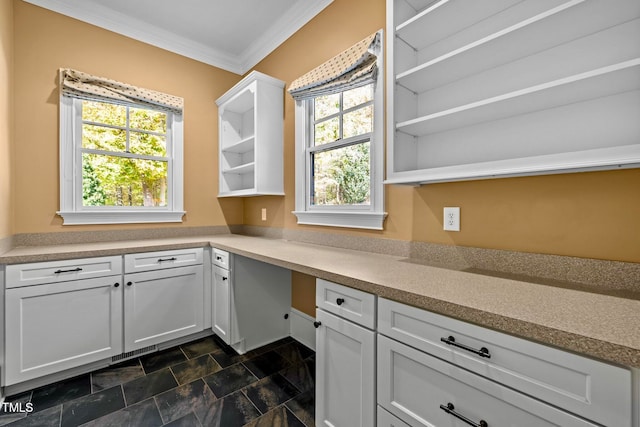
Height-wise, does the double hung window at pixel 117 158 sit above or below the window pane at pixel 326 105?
below

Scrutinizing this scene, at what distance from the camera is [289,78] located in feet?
8.97

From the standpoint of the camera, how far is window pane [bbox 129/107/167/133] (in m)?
2.80

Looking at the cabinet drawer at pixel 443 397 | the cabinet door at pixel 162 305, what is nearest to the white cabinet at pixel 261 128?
the cabinet door at pixel 162 305

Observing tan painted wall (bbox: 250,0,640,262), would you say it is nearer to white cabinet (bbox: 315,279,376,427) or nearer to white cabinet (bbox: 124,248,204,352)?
white cabinet (bbox: 315,279,376,427)

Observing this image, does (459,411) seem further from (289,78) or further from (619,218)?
(289,78)

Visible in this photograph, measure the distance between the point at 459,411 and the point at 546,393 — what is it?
0.29 m

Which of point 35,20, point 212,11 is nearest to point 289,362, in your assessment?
point 212,11

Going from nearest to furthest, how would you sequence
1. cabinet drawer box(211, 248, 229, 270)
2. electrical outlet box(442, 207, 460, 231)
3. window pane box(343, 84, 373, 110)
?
electrical outlet box(442, 207, 460, 231) → window pane box(343, 84, 373, 110) → cabinet drawer box(211, 248, 229, 270)

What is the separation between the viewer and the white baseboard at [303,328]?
2453mm

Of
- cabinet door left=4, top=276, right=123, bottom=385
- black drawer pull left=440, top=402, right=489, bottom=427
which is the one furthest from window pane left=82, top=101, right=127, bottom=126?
black drawer pull left=440, top=402, right=489, bottom=427

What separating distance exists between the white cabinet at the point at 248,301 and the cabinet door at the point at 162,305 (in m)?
0.16

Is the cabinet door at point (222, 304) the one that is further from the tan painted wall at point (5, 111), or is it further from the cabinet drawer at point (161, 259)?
the tan painted wall at point (5, 111)

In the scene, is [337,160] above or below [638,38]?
below

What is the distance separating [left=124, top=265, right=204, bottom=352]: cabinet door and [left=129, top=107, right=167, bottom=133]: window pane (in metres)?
1.46
